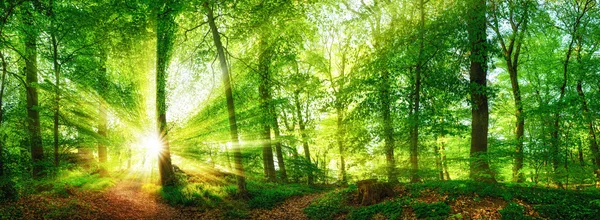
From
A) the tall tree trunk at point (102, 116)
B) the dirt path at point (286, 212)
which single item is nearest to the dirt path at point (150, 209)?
the dirt path at point (286, 212)

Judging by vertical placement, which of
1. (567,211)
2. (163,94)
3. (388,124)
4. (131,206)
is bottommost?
(131,206)

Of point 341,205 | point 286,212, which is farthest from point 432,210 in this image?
point 286,212

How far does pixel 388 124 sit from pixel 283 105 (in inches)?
186

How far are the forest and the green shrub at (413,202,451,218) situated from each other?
3cm

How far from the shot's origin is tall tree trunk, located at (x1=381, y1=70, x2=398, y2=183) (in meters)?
9.55

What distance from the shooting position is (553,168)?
7.98 meters

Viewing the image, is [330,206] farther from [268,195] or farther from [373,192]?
[268,195]

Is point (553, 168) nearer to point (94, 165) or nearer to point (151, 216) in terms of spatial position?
point (151, 216)

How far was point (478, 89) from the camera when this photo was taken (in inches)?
349

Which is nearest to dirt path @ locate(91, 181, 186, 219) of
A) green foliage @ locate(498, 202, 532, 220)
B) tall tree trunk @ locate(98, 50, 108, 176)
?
tall tree trunk @ locate(98, 50, 108, 176)

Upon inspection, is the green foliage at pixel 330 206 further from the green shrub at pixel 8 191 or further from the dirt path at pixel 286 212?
the green shrub at pixel 8 191

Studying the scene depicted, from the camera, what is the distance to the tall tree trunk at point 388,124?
376 inches

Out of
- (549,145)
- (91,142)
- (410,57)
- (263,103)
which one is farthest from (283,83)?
(549,145)

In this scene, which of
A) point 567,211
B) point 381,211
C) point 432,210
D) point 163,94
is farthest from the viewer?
point 163,94
